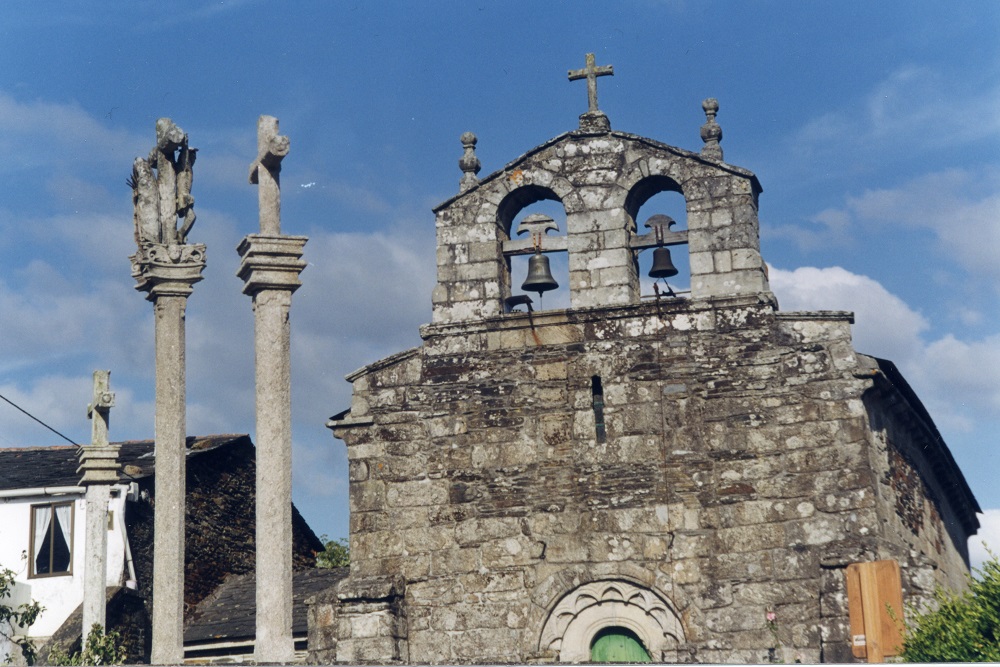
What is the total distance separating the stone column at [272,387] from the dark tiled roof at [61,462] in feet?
39.7

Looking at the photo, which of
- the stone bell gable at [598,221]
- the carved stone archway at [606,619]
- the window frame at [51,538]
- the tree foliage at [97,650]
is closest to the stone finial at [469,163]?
the stone bell gable at [598,221]

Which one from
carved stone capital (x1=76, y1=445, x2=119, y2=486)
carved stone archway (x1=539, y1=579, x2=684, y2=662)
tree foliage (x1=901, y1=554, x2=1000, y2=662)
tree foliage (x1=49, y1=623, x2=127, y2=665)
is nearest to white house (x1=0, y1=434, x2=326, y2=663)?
carved stone capital (x1=76, y1=445, x2=119, y2=486)

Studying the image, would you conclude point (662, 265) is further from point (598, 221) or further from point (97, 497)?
point (97, 497)

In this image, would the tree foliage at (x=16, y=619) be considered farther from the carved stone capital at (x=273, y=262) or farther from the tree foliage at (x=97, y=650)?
the carved stone capital at (x=273, y=262)

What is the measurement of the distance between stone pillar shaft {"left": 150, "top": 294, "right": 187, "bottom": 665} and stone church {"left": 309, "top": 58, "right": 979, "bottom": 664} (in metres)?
4.86

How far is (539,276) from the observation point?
1758 centimetres

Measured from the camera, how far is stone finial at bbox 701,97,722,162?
57.5 feet

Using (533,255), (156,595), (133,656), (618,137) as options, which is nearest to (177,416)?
(156,595)

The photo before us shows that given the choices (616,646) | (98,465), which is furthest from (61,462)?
(616,646)

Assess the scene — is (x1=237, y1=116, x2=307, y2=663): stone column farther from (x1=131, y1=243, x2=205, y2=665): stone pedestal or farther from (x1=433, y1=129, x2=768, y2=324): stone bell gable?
(x1=433, y1=129, x2=768, y2=324): stone bell gable

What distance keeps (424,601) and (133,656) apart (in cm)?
788

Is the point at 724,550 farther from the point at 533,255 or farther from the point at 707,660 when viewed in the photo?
the point at 533,255

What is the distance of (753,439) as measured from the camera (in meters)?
16.5

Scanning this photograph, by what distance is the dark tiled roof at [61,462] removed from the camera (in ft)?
79.4
